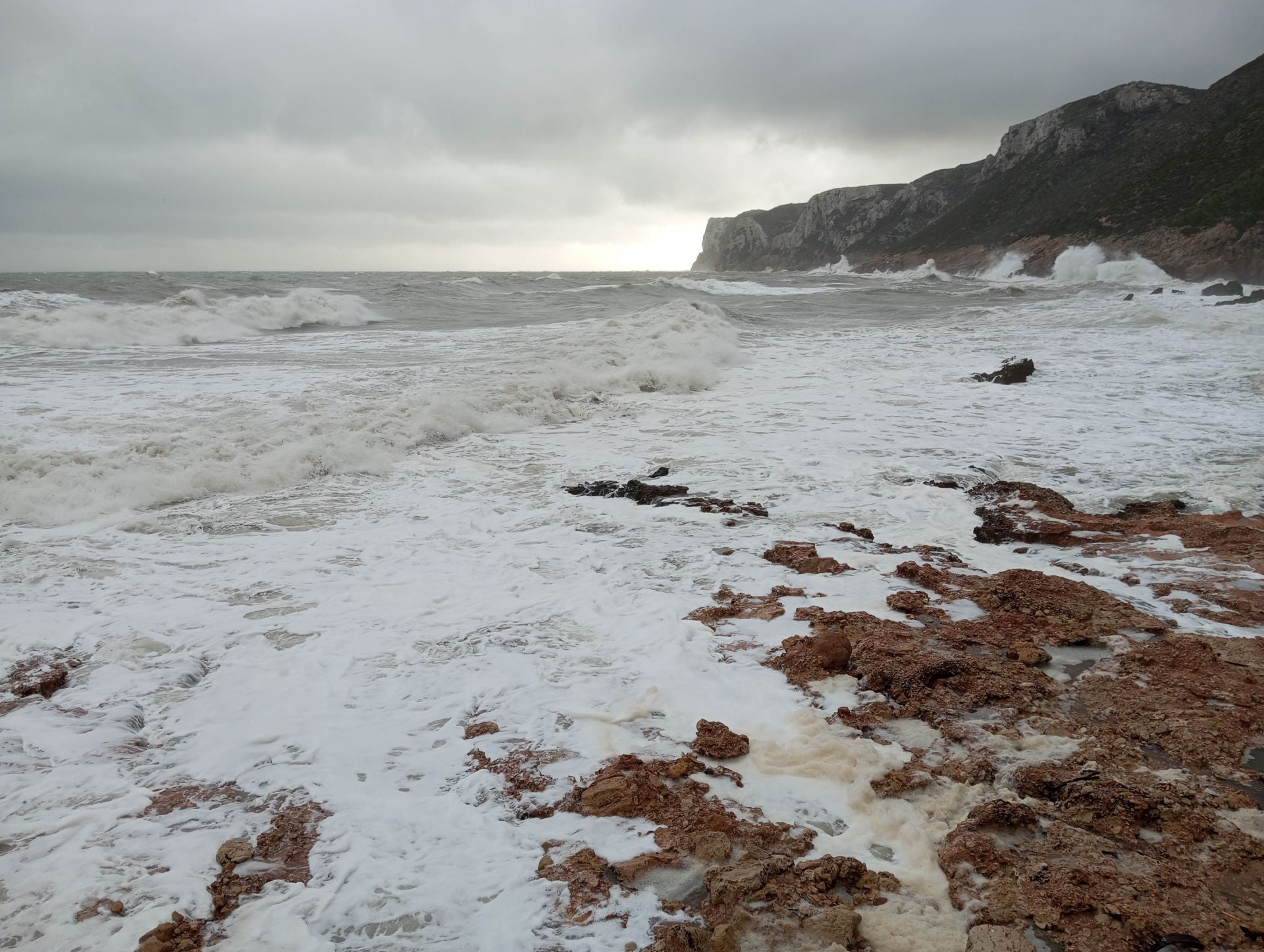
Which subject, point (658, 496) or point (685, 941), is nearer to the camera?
point (685, 941)

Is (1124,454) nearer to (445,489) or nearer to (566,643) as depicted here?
(566,643)

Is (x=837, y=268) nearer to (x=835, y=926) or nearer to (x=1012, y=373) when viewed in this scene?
(x=1012, y=373)

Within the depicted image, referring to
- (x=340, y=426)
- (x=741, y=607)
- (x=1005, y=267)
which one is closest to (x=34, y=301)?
(x=340, y=426)

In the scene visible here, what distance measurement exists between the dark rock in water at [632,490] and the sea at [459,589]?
0.88 feet

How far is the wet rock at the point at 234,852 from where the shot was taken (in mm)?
2637

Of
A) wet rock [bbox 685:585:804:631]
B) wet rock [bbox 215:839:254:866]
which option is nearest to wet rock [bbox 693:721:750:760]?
wet rock [bbox 685:585:804:631]

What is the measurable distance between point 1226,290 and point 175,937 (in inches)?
1307

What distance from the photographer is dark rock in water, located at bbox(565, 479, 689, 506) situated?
694 cm

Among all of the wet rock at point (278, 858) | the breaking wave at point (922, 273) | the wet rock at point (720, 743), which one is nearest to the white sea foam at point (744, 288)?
the breaking wave at point (922, 273)

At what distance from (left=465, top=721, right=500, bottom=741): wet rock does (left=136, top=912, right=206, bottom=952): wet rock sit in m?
1.27

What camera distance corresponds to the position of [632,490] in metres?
7.08

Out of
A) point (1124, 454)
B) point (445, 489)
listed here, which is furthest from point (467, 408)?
point (1124, 454)

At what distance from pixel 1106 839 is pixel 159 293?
40495 millimetres

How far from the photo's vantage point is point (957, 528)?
5.89 meters
